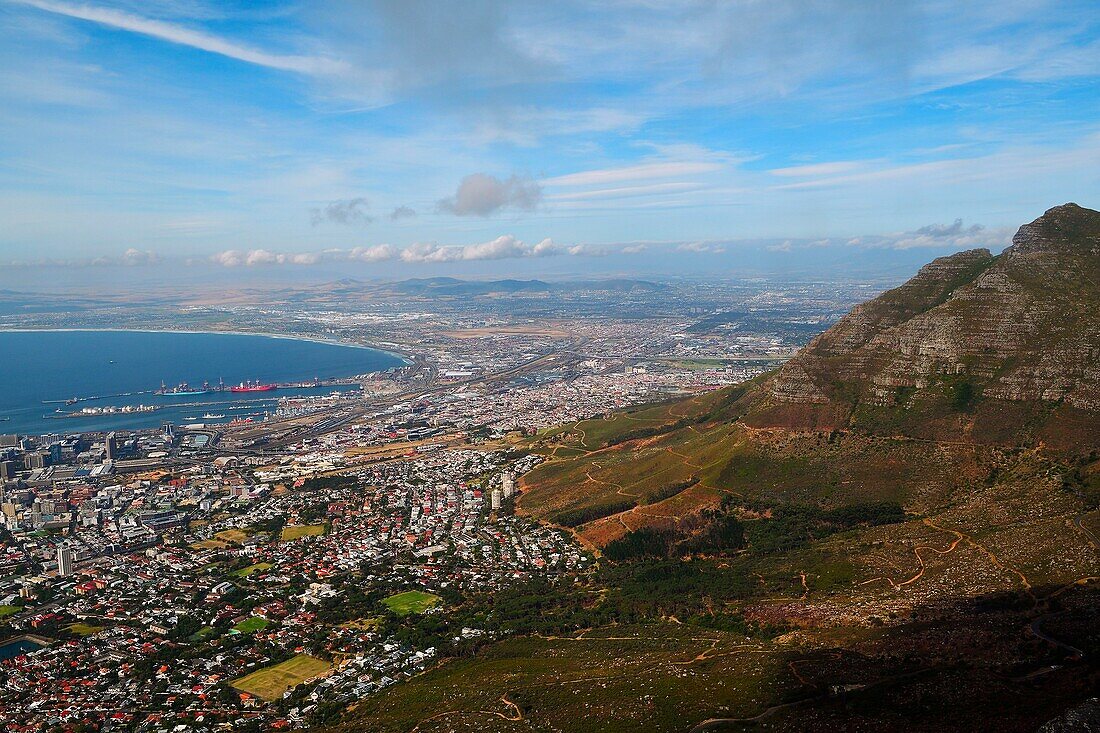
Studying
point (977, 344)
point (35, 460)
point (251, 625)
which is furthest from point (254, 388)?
point (977, 344)

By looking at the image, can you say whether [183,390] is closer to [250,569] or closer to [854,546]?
[250,569]

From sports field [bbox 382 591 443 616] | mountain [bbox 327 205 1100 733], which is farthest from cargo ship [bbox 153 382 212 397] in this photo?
sports field [bbox 382 591 443 616]

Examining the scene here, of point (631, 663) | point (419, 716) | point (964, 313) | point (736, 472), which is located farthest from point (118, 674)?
point (964, 313)

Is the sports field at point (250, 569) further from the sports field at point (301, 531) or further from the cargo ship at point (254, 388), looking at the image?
the cargo ship at point (254, 388)

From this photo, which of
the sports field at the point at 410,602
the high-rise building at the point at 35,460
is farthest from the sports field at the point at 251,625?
the high-rise building at the point at 35,460

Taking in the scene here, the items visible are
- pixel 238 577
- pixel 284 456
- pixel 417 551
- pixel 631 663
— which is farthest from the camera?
pixel 284 456

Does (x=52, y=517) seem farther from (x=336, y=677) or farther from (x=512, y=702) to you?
(x=512, y=702)
